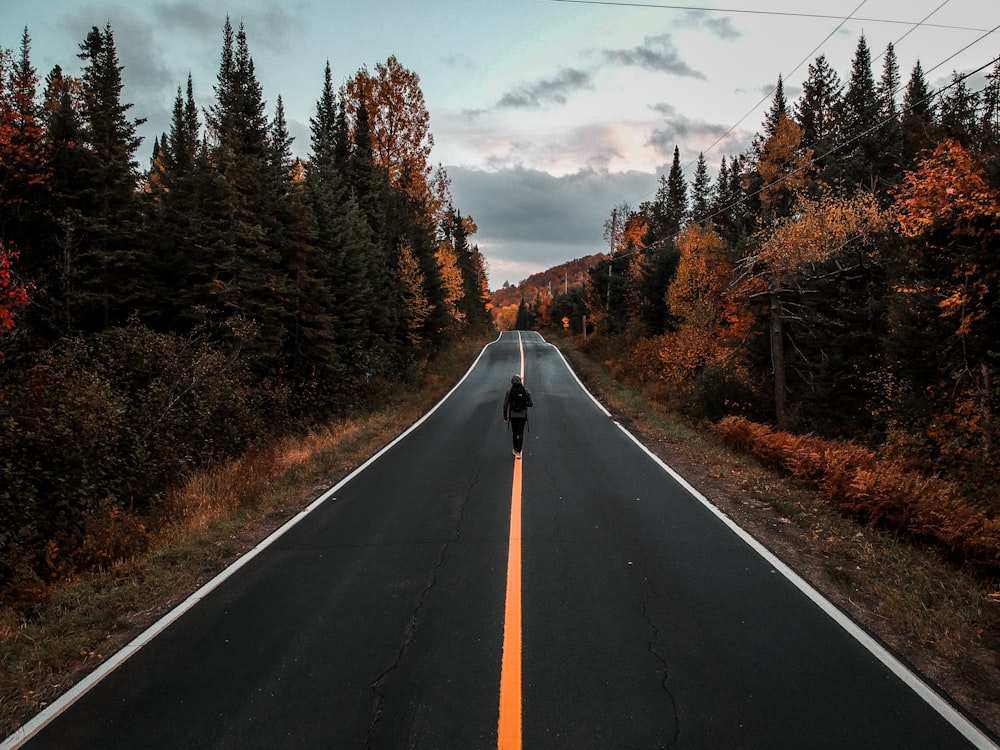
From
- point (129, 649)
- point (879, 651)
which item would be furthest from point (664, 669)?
point (129, 649)

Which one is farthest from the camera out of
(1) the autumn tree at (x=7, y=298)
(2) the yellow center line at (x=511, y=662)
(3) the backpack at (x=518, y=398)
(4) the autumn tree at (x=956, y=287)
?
(3) the backpack at (x=518, y=398)

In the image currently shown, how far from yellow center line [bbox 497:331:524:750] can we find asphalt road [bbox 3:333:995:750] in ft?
0.18

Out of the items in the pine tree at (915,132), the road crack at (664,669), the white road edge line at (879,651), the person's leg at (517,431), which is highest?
the pine tree at (915,132)

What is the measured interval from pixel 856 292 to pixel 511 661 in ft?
61.2

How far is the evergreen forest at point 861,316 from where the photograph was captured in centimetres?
838

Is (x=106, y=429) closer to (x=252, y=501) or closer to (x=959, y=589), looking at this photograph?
(x=252, y=501)

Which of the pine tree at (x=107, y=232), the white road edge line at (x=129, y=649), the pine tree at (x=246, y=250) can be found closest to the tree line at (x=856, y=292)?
the white road edge line at (x=129, y=649)

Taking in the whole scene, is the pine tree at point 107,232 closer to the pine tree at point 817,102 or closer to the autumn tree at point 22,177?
the autumn tree at point 22,177

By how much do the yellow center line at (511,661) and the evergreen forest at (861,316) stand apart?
5237 mm

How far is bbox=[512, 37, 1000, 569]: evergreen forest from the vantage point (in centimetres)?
838

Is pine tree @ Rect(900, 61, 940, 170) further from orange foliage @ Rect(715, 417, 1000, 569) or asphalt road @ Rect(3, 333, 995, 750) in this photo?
asphalt road @ Rect(3, 333, 995, 750)

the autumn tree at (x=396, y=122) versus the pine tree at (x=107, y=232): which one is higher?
the autumn tree at (x=396, y=122)

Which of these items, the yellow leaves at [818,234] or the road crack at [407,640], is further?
the yellow leaves at [818,234]

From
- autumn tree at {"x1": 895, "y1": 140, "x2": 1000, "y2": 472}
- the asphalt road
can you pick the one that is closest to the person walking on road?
the asphalt road
